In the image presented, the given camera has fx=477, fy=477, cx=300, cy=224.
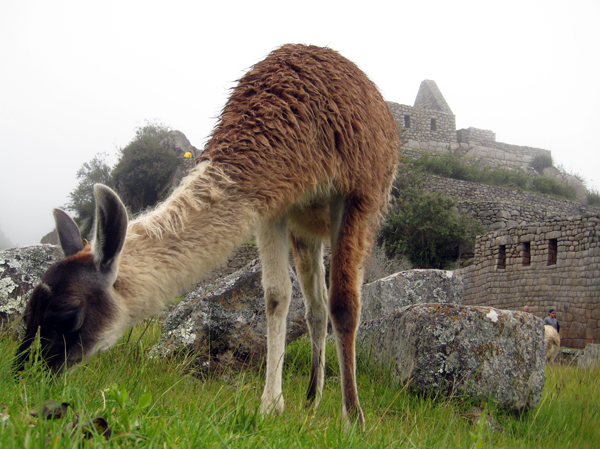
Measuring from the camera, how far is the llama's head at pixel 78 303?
220 cm

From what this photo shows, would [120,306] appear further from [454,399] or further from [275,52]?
[454,399]

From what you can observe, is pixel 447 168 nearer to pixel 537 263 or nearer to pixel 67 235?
pixel 537 263

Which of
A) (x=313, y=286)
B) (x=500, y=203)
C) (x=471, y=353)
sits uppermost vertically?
(x=500, y=203)

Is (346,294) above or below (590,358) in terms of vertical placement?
above

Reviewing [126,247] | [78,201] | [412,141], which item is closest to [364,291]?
[126,247]

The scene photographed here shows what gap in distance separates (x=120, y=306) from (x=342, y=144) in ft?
5.72

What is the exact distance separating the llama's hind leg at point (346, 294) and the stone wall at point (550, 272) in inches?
503

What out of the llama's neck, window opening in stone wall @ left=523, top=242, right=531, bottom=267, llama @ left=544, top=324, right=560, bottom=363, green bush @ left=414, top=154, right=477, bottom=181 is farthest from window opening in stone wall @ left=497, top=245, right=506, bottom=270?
the llama's neck

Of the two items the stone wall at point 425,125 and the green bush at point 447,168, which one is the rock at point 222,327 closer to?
the green bush at point 447,168

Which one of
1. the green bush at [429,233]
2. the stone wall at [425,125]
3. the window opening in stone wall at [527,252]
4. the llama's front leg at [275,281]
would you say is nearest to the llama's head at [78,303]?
the llama's front leg at [275,281]

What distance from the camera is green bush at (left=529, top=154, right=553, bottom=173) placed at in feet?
120

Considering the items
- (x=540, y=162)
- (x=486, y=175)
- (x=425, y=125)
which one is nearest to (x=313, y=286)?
(x=486, y=175)

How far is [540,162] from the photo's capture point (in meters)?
36.5

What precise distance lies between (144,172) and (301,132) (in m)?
24.2
